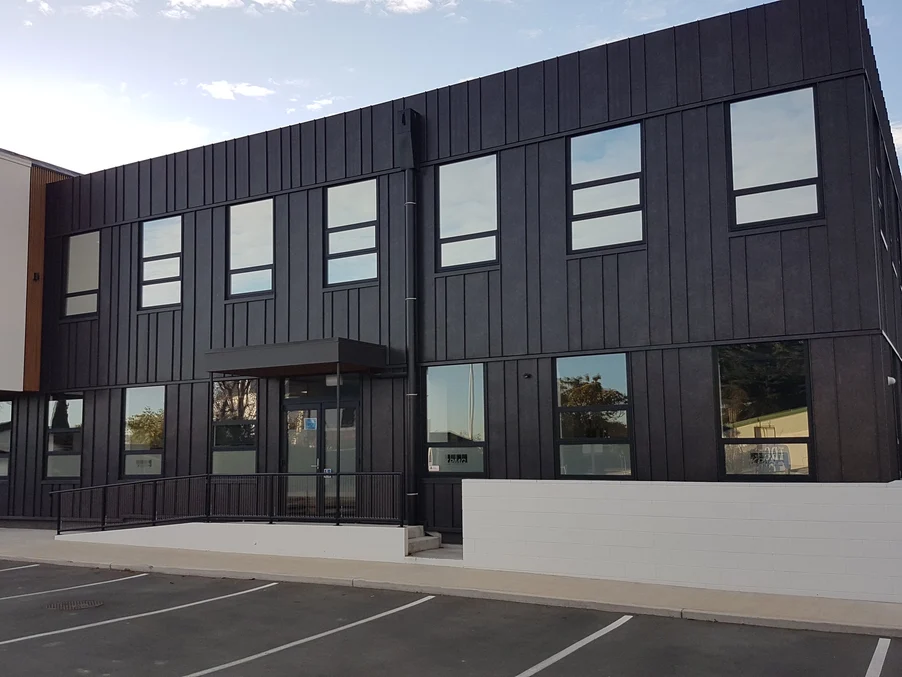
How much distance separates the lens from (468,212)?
15062 mm

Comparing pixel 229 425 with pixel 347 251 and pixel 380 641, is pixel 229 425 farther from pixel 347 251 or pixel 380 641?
pixel 380 641

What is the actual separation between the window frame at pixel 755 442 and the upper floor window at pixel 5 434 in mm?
15600

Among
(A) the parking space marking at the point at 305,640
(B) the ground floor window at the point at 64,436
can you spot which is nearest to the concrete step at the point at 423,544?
(A) the parking space marking at the point at 305,640

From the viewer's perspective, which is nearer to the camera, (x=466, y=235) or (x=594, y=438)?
(x=594, y=438)

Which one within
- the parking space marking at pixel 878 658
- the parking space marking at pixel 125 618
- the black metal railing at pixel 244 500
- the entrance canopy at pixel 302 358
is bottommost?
the parking space marking at pixel 878 658

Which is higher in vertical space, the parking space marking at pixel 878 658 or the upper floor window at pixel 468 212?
the upper floor window at pixel 468 212

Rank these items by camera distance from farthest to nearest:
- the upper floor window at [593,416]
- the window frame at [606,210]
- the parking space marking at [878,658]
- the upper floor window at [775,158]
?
the window frame at [606,210] < the upper floor window at [593,416] < the upper floor window at [775,158] < the parking space marking at [878,658]

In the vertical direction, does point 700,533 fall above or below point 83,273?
below

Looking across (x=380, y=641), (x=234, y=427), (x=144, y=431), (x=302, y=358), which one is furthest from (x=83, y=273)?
(x=380, y=641)

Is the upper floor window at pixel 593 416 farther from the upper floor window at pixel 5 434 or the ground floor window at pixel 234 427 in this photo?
the upper floor window at pixel 5 434

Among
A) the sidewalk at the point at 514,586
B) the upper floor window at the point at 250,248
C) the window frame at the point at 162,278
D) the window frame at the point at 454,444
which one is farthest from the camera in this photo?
the window frame at the point at 162,278

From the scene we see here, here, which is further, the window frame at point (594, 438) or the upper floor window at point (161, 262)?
the upper floor window at point (161, 262)

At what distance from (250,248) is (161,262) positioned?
94.6 inches

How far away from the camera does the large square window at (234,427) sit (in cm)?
1664
